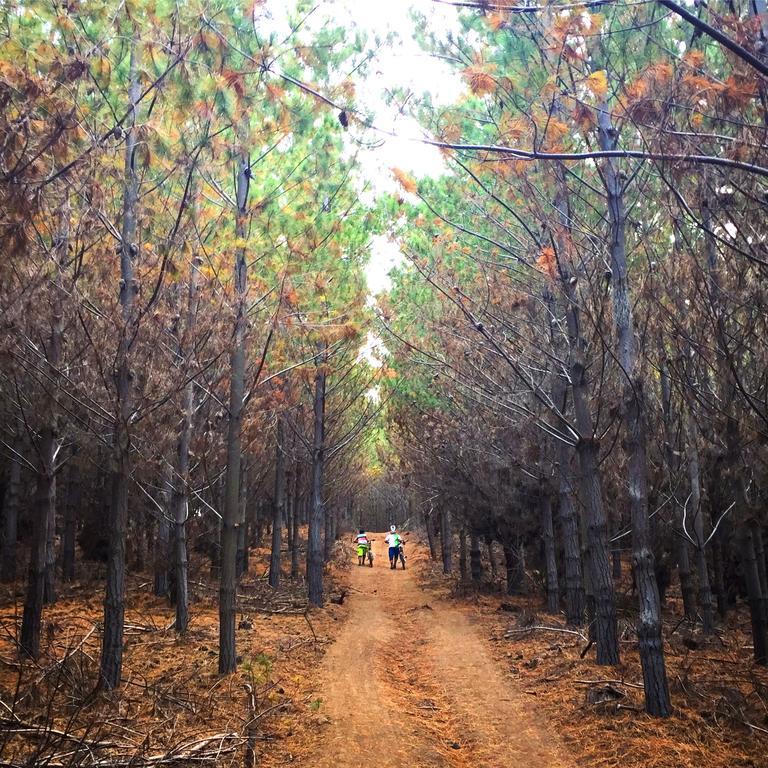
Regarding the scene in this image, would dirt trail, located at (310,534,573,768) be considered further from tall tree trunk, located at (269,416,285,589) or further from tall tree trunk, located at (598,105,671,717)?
tall tree trunk, located at (269,416,285,589)

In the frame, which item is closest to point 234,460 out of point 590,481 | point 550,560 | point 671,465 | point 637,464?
point 590,481

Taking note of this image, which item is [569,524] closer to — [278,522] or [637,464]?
[637,464]

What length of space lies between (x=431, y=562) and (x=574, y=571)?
1829cm

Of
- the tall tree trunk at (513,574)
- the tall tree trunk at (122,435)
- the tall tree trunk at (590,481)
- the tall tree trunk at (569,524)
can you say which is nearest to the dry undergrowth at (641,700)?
the tall tree trunk at (590,481)

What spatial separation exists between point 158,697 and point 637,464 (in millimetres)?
5231

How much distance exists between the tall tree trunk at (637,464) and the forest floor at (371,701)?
41 centimetres

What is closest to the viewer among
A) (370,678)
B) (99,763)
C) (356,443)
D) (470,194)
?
(99,763)

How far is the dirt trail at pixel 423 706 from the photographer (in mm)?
5883

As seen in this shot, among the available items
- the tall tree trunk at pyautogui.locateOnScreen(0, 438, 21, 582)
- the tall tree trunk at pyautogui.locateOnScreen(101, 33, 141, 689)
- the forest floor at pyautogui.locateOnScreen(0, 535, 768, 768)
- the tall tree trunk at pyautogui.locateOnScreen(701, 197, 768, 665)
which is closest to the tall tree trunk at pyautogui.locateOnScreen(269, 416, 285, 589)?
the forest floor at pyautogui.locateOnScreen(0, 535, 768, 768)

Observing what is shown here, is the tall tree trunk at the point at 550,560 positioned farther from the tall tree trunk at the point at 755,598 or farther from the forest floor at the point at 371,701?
the tall tree trunk at the point at 755,598

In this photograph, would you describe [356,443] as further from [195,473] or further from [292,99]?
[292,99]

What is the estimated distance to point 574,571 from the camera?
11.8 meters

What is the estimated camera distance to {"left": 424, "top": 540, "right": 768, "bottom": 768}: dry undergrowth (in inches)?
222

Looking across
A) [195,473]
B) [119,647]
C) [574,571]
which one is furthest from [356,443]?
[119,647]
